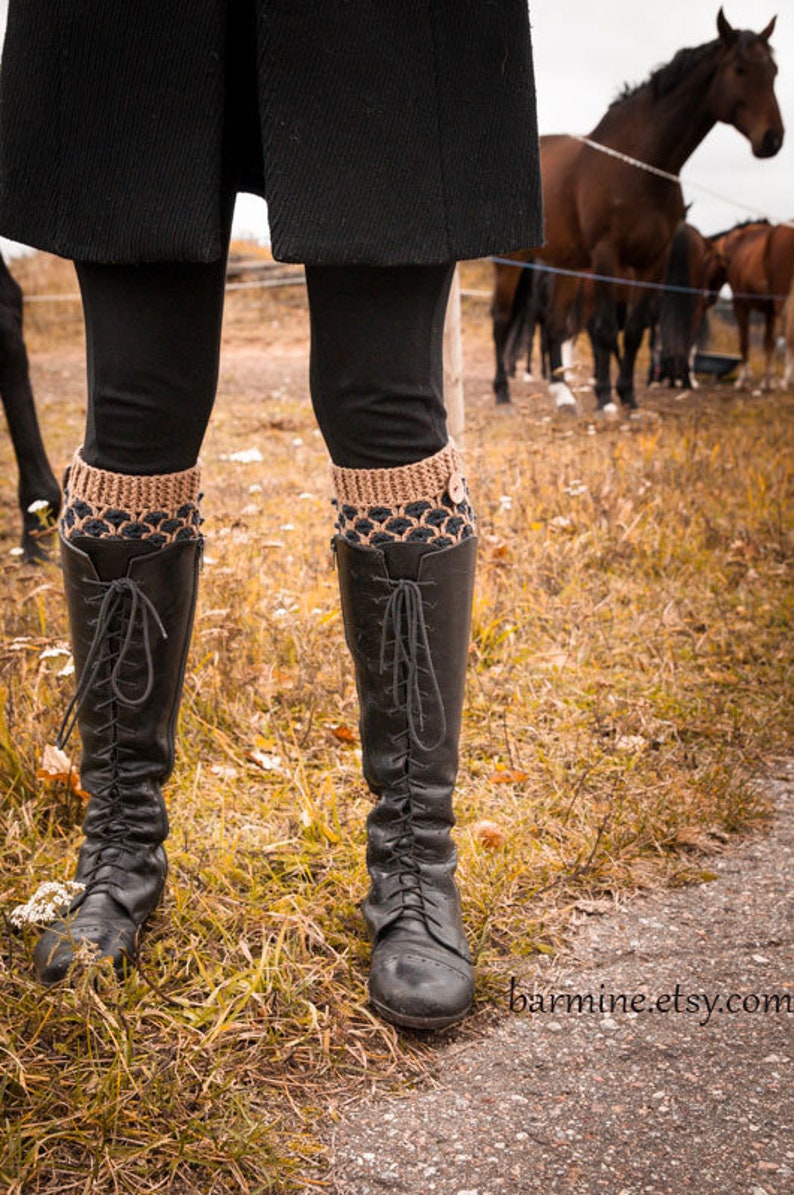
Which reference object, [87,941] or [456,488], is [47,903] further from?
[456,488]

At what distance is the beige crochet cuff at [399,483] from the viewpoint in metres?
1.11

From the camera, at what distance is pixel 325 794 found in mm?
1565

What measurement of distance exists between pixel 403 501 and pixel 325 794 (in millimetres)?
617

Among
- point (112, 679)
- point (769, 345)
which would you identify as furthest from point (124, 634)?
point (769, 345)

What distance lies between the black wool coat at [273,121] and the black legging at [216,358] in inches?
2.6

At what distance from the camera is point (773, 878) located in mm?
1398

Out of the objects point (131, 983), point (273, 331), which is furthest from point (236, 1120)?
point (273, 331)

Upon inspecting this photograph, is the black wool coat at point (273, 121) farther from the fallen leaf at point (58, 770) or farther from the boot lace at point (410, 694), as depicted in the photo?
the fallen leaf at point (58, 770)

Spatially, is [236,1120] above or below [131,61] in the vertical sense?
below

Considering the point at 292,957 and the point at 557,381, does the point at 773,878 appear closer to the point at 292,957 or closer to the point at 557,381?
the point at 292,957

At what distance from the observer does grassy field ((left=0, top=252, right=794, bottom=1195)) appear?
95 cm

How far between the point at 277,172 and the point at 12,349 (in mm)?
1916

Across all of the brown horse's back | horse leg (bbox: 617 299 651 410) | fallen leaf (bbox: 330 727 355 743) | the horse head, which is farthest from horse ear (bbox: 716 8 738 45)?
fallen leaf (bbox: 330 727 355 743)

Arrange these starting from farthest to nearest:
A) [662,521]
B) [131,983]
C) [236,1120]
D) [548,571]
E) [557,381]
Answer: [557,381], [662,521], [548,571], [131,983], [236,1120]
